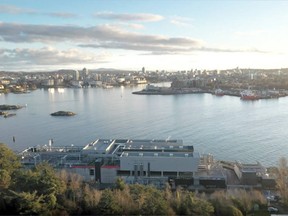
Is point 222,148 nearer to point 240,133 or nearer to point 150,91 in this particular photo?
point 240,133

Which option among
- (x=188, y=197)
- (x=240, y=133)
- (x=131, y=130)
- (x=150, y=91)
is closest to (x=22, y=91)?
(x=150, y=91)

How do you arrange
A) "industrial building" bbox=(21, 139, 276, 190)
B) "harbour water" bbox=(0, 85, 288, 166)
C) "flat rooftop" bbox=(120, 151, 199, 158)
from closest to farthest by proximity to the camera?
1. "industrial building" bbox=(21, 139, 276, 190)
2. "flat rooftop" bbox=(120, 151, 199, 158)
3. "harbour water" bbox=(0, 85, 288, 166)

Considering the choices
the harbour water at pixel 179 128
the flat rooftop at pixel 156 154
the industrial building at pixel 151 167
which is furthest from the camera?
the harbour water at pixel 179 128

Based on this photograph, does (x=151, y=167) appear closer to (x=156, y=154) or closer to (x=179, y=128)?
(x=156, y=154)

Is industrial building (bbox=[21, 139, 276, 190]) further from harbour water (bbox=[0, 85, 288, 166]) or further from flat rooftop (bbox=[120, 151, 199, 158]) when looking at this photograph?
harbour water (bbox=[0, 85, 288, 166])

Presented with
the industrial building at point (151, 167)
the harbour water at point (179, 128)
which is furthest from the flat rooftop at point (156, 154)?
the harbour water at point (179, 128)

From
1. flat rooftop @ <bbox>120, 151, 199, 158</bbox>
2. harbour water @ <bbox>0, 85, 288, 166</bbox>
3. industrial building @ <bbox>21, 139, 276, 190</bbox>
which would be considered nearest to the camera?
industrial building @ <bbox>21, 139, 276, 190</bbox>

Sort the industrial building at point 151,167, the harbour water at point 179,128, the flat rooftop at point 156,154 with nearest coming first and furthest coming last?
the industrial building at point 151,167
the flat rooftop at point 156,154
the harbour water at point 179,128

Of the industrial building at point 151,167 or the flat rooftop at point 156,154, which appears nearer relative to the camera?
the industrial building at point 151,167

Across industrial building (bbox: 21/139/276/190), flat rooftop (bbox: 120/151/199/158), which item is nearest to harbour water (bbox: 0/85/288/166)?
industrial building (bbox: 21/139/276/190)

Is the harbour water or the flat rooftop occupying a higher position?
the flat rooftop

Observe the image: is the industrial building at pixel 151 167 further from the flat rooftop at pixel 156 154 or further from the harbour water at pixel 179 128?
the harbour water at pixel 179 128
